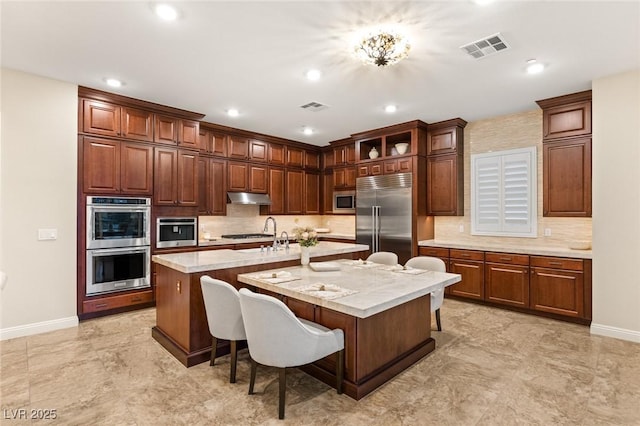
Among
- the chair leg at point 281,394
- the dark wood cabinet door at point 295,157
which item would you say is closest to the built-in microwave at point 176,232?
the dark wood cabinet door at point 295,157


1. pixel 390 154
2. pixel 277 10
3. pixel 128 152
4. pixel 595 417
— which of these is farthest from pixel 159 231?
pixel 595 417

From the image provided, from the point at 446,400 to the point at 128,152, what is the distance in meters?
4.53

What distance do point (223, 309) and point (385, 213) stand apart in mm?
3849

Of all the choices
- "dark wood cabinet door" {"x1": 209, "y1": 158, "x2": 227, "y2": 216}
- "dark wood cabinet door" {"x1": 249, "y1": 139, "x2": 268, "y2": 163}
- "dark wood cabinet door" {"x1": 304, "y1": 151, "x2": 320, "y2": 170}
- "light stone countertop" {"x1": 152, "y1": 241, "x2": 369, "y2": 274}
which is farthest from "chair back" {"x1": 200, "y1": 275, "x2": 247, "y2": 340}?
"dark wood cabinet door" {"x1": 304, "y1": 151, "x2": 320, "y2": 170}

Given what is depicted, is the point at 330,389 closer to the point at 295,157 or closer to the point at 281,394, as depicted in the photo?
the point at 281,394

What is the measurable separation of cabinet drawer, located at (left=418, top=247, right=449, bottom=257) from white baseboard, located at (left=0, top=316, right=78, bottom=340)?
16.0 ft

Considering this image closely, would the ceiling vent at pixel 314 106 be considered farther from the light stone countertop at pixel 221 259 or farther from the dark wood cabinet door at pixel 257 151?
the light stone countertop at pixel 221 259

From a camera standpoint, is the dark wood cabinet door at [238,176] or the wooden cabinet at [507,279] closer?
the wooden cabinet at [507,279]

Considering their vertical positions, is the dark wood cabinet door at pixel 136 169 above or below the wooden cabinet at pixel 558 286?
above

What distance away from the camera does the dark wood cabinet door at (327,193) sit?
24.0 feet

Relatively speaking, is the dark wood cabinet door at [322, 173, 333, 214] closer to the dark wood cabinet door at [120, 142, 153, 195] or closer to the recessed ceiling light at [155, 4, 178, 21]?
the dark wood cabinet door at [120, 142, 153, 195]

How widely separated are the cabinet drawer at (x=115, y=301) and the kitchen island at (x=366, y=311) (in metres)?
2.28

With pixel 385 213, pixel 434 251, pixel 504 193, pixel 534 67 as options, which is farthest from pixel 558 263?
pixel 385 213

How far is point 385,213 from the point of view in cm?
587
